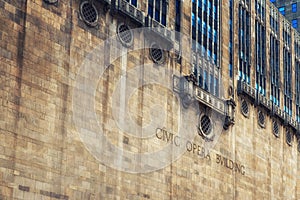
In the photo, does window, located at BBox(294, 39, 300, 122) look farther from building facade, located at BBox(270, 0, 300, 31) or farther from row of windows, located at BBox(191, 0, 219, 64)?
row of windows, located at BBox(191, 0, 219, 64)

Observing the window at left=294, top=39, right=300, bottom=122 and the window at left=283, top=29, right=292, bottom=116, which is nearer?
the window at left=283, top=29, right=292, bottom=116

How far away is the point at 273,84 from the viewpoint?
80.8 m

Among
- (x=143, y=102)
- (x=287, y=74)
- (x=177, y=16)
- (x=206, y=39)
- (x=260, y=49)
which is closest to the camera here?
(x=143, y=102)

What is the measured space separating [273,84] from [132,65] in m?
30.5

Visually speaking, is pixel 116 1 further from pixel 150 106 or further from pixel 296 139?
pixel 296 139

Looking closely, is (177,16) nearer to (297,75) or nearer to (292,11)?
(297,75)

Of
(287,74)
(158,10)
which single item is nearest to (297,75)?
(287,74)

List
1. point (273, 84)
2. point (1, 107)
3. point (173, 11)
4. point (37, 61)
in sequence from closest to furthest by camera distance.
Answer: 1. point (1, 107)
2. point (37, 61)
3. point (173, 11)
4. point (273, 84)

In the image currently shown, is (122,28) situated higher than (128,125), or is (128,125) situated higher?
(122,28)

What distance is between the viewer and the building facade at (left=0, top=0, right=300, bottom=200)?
44.6m

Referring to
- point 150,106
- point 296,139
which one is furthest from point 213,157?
point 296,139

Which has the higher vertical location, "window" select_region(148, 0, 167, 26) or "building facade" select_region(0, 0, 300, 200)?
"window" select_region(148, 0, 167, 26)

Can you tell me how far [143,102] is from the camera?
2184 inches

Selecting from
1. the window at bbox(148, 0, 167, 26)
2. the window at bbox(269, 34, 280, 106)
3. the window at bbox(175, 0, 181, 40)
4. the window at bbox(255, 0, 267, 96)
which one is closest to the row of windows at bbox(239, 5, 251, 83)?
the window at bbox(255, 0, 267, 96)
